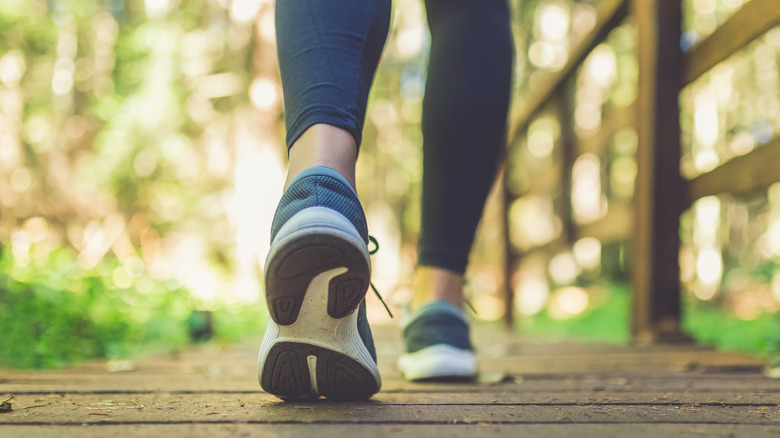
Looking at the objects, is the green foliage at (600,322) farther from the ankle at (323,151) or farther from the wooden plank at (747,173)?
the ankle at (323,151)

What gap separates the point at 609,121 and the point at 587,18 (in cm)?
1040

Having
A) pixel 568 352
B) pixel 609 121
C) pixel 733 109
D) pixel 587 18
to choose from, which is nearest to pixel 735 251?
pixel 733 109

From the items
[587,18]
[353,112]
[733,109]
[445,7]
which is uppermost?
[587,18]

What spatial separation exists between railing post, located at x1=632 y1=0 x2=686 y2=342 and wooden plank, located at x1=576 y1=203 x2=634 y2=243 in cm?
21

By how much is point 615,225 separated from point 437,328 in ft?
5.82

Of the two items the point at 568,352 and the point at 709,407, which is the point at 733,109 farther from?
the point at 709,407

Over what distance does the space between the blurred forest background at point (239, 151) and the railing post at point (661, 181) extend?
5.84 ft

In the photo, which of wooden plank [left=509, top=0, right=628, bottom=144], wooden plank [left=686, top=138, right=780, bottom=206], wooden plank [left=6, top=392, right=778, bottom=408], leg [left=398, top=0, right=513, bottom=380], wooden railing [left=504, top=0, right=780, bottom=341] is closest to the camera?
wooden plank [left=6, top=392, right=778, bottom=408]

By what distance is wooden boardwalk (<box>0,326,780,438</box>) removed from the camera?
74 centimetres

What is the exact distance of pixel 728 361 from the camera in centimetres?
156

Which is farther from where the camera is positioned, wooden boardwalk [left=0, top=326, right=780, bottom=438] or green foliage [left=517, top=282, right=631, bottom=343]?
green foliage [left=517, top=282, right=631, bottom=343]

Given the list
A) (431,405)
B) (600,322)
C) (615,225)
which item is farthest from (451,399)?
(600,322)

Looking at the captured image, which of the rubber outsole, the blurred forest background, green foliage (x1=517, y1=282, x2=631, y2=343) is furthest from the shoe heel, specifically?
green foliage (x1=517, y1=282, x2=631, y2=343)

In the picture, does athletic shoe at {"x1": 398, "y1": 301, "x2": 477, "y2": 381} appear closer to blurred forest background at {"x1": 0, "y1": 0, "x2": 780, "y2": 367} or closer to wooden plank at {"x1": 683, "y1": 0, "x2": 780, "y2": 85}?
wooden plank at {"x1": 683, "y1": 0, "x2": 780, "y2": 85}
